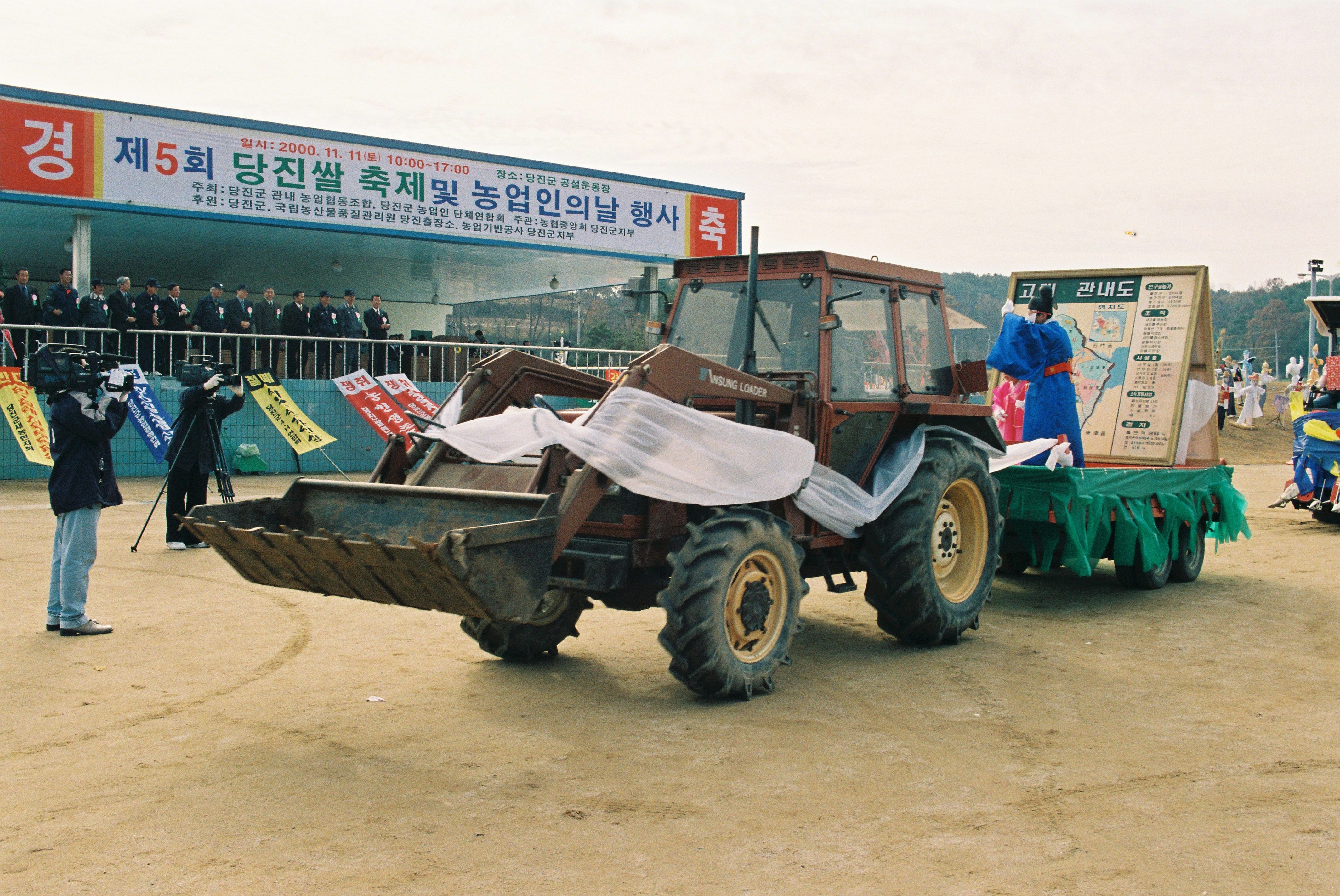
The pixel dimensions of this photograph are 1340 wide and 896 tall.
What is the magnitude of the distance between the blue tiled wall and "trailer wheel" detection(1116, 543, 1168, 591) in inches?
452

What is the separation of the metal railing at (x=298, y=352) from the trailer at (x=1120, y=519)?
670cm

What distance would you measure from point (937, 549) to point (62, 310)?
45.8 feet

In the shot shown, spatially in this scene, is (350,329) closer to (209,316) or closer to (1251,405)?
(209,316)

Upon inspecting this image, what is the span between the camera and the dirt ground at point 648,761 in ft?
12.6

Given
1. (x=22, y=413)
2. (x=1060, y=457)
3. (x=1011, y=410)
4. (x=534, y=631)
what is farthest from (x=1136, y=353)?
(x=22, y=413)

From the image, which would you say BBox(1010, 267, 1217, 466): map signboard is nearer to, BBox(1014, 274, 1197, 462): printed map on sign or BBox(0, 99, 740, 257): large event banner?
BBox(1014, 274, 1197, 462): printed map on sign

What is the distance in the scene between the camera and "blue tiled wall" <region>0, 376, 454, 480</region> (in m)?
15.5

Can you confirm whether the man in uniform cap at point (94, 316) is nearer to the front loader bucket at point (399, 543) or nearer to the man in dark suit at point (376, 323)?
the man in dark suit at point (376, 323)

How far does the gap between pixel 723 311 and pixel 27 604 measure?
5.48 meters

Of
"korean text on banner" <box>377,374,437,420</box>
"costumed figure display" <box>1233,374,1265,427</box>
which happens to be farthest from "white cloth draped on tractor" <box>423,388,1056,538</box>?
"costumed figure display" <box>1233,374,1265,427</box>

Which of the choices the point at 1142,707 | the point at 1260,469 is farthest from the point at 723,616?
the point at 1260,469

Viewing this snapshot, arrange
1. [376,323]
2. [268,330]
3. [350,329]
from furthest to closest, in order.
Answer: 1. [376,323]
2. [350,329]
3. [268,330]

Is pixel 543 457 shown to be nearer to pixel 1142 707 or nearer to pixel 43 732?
pixel 43 732

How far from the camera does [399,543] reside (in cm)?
554
